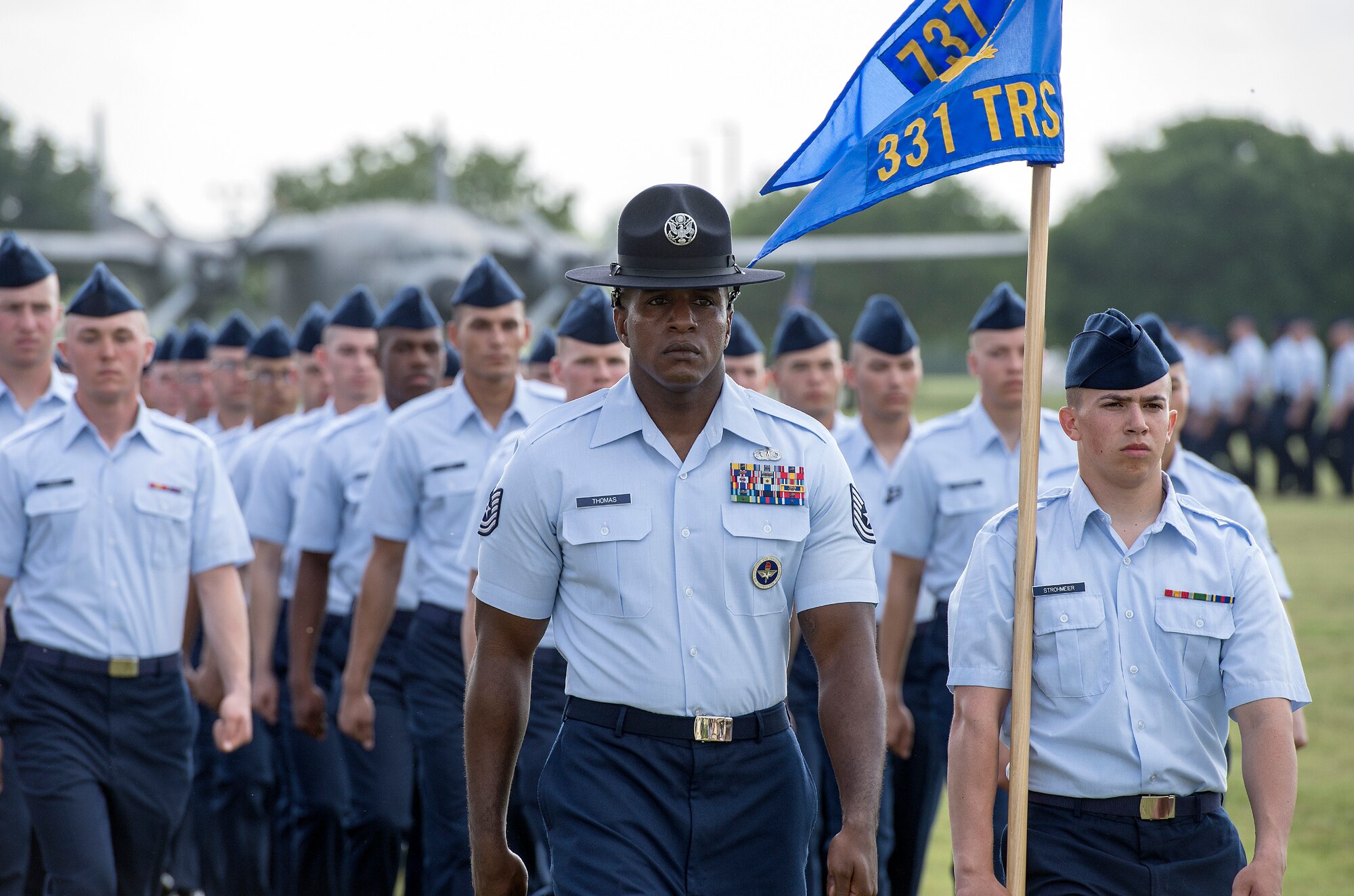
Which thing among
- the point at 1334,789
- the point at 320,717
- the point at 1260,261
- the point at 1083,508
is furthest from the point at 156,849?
the point at 1260,261

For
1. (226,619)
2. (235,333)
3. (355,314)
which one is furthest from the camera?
(235,333)

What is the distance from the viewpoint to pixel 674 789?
3795mm

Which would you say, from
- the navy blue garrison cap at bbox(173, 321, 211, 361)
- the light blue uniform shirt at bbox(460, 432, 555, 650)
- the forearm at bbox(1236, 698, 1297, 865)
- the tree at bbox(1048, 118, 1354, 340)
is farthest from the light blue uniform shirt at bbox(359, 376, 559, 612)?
the tree at bbox(1048, 118, 1354, 340)

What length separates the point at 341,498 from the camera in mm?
7527

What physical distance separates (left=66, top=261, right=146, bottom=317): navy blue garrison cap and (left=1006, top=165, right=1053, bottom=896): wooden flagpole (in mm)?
3549

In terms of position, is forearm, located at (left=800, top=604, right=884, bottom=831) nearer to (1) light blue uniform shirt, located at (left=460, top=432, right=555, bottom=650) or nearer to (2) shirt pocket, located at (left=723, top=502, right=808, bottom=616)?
(2) shirt pocket, located at (left=723, top=502, right=808, bottom=616)

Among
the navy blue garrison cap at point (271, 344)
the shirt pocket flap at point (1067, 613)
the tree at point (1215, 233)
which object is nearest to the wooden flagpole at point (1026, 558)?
the shirt pocket flap at point (1067, 613)

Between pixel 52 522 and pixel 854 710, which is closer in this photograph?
pixel 854 710

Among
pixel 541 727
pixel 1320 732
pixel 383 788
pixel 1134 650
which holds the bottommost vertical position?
pixel 1320 732

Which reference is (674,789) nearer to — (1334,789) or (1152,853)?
(1152,853)

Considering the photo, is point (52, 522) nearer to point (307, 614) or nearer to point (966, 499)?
point (307, 614)

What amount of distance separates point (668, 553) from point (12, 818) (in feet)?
11.3

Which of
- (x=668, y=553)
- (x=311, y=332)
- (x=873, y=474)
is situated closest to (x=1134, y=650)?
(x=668, y=553)

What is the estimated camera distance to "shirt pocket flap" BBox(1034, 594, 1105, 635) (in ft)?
13.6
